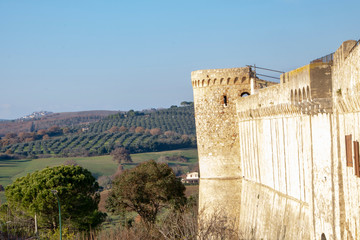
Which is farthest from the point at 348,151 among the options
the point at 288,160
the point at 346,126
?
the point at 288,160

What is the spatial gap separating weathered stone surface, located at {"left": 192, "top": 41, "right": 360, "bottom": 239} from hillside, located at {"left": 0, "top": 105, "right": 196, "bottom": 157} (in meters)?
80.7

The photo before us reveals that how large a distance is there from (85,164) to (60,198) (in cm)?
5722

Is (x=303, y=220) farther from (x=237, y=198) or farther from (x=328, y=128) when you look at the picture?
(x=237, y=198)

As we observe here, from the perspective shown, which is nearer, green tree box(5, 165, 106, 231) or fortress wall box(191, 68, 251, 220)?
fortress wall box(191, 68, 251, 220)

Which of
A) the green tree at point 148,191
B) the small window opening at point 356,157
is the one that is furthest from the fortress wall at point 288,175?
the green tree at point 148,191

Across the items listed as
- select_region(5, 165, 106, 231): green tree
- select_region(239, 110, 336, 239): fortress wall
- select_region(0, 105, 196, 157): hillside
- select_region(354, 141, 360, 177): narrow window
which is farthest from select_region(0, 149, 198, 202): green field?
select_region(354, 141, 360, 177): narrow window

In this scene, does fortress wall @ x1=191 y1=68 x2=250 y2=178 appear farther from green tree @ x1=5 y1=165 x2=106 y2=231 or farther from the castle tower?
green tree @ x1=5 y1=165 x2=106 y2=231

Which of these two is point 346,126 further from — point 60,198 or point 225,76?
point 60,198

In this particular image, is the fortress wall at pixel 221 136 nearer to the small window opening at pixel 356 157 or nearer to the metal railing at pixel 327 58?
the metal railing at pixel 327 58

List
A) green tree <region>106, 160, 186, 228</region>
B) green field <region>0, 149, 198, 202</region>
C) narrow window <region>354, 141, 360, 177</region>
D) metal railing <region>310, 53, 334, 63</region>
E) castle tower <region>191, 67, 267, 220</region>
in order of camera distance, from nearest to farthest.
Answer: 1. narrow window <region>354, 141, 360, 177</region>
2. metal railing <region>310, 53, 334, 63</region>
3. castle tower <region>191, 67, 267, 220</region>
4. green tree <region>106, 160, 186, 228</region>
5. green field <region>0, 149, 198, 202</region>

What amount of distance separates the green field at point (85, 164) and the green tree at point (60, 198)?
4227 centimetres

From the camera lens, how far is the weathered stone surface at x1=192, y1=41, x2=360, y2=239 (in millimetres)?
10297

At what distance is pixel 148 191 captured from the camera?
28.5 metres

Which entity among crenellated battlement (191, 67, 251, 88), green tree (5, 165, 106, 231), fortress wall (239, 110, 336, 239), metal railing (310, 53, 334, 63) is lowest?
green tree (5, 165, 106, 231)
